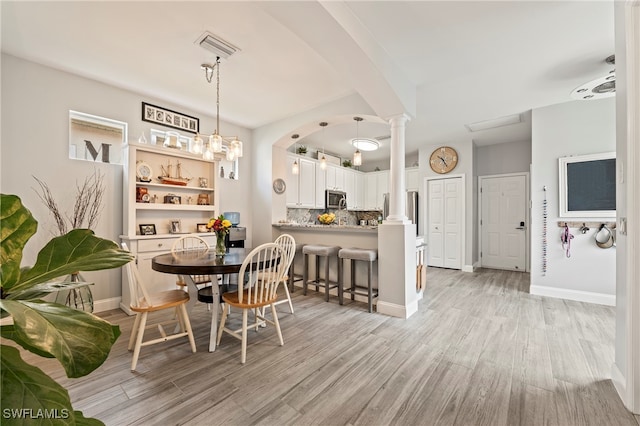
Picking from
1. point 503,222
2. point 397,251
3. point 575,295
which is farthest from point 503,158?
point 397,251

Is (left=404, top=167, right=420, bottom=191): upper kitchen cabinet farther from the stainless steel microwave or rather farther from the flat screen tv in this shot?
the flat screen tv

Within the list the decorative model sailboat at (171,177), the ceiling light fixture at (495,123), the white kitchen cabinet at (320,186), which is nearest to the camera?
the decorative model sailboat at (171,177)

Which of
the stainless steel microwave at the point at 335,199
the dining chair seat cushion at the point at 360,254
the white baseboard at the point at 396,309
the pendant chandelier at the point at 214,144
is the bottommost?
the white baseboard at the point at 396,309

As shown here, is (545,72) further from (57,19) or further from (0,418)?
(57,19)

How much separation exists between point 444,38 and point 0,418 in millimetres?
3232

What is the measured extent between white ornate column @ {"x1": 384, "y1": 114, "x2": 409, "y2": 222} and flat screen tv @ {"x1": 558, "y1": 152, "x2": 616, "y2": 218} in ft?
8.19

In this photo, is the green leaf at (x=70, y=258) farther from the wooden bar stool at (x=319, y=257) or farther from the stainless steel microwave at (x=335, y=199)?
the stainless steel microwave at (x=335, y=199)

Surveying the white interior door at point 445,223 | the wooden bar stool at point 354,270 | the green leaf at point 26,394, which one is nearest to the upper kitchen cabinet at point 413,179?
the white interior door at point 445,223

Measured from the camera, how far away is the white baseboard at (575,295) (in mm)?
3475

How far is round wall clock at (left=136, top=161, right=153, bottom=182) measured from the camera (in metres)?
3.51

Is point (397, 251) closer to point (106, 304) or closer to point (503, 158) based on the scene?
point (106, 304)

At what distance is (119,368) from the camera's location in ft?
6.63

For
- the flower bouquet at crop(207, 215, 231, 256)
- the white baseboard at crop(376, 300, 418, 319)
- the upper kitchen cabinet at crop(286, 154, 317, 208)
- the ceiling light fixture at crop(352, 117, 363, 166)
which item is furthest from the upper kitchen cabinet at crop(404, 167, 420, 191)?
the flower bouquet at crop(207, 215, 231, 256)

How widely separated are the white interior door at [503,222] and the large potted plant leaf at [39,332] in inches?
265
